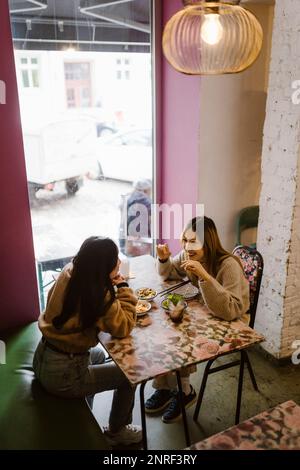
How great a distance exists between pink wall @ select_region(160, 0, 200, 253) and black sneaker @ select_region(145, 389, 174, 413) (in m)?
1.35

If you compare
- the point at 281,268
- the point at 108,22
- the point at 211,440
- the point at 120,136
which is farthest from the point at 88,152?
the point at 211,440

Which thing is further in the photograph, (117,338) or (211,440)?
(117,338)

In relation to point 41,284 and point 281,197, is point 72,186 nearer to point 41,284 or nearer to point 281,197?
point 41,284

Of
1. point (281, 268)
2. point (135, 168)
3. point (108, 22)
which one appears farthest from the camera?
point (135, 168)

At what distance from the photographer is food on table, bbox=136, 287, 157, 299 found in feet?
8.05

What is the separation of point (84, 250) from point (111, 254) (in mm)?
127

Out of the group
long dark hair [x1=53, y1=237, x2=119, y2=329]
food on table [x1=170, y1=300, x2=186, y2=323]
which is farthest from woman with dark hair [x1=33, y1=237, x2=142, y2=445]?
food on table [x1=170, y1=300, x2=186, y2=323]

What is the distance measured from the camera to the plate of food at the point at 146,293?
244cm

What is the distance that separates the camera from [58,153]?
3.35 m

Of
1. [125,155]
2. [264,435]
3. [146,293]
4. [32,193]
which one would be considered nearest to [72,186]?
[32,193]

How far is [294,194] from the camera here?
8.98 ft

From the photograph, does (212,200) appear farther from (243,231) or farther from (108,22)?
(108,22)

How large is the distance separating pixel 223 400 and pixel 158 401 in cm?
43
